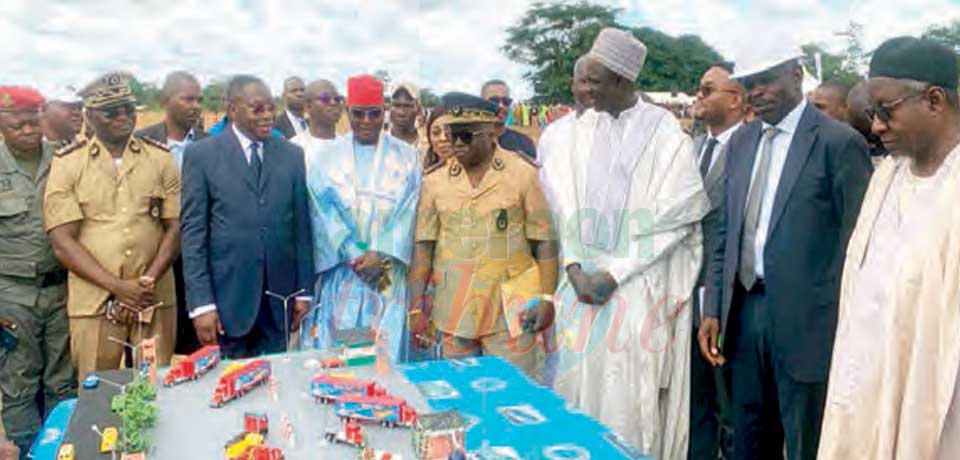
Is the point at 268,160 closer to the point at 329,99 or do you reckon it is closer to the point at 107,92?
the point at 107,92

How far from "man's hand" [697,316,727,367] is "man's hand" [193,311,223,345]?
92.3 inches

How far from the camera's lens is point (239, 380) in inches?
118

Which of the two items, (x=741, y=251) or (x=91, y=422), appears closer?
(x=91, y=422)

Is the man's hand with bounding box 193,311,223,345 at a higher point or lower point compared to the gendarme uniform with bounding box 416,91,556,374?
lower

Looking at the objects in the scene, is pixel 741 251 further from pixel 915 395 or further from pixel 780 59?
pixel 915 395

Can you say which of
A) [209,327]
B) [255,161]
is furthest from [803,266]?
[209,327]

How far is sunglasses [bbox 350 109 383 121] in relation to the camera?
4457mm

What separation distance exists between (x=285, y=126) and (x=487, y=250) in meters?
4.03

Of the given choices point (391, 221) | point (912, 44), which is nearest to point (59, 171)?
point (391, 221)

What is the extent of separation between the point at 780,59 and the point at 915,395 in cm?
167

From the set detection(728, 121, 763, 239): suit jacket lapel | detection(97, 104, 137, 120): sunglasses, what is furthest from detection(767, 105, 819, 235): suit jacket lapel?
detection(97, 104, 137, 120): sunglasses

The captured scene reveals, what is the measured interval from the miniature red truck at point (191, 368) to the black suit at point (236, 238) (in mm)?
895

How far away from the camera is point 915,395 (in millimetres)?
2367

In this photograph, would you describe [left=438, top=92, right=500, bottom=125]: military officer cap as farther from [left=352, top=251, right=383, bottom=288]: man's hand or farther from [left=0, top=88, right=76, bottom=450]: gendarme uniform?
[left=0, top=88, right=76, bottom=450]: gendarme uniform
